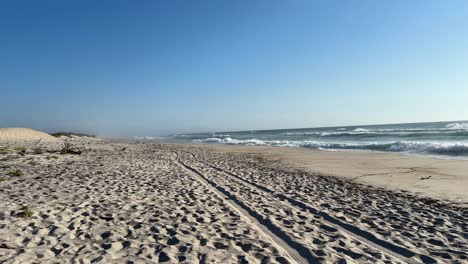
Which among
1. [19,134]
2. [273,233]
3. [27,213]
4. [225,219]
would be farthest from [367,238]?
[19,134]

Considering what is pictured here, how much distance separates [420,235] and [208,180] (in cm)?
656

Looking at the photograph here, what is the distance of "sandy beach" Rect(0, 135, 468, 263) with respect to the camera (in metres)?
4.50

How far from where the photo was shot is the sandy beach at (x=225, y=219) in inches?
177

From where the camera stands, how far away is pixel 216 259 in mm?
4328

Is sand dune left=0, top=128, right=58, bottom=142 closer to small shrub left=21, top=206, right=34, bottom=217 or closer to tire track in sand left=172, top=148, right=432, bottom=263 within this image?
small shrub left=21, top=206, right=34, bottom=217

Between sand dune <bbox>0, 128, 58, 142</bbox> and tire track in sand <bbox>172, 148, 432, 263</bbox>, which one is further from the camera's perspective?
sand dune <bbox>0, 128, 58, 142</bbox>

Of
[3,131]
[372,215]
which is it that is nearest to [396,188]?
[372,215]

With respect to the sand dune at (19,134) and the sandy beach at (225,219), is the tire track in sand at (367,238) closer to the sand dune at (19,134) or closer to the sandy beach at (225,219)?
the sandy beach at (225,219)

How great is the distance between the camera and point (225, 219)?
6.12 metres

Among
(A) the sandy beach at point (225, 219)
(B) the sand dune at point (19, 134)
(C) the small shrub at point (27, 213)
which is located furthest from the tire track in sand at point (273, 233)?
(B) the sand dune at point (19, 134)

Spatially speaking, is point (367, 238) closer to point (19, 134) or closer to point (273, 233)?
point (273, 233)

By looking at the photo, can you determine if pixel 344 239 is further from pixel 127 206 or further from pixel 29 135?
pixel 29 135

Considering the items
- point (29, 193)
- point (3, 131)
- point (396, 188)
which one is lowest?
point (396, 188)

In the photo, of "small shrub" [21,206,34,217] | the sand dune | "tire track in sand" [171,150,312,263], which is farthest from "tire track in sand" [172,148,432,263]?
the sand dune
